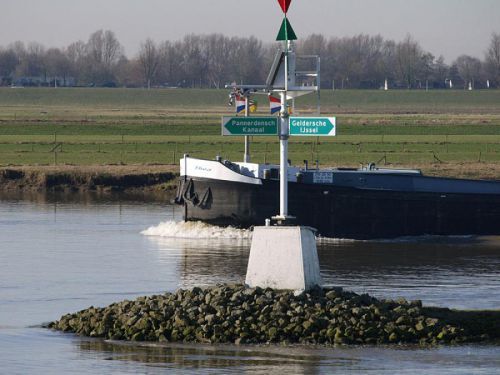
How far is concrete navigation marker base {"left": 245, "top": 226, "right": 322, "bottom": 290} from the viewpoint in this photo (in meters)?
26.2

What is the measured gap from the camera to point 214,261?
3794cm

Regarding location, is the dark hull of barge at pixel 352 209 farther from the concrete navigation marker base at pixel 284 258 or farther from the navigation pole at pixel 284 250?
the concrete navigation marker base at pixel 284 258

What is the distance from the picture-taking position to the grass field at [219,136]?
7175 centimetres

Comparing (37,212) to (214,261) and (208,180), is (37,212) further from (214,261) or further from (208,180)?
(214,261)

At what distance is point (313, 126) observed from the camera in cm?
2667

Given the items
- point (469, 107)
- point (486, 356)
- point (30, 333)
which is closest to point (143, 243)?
point (30, 333)

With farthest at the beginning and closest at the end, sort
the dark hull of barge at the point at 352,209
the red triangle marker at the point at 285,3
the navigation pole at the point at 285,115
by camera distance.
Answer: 1. the dark hull of barge at the point at 352,209
2. the navigation pole at the point at 285,115
3. the red triangle marker at the point at 285,3

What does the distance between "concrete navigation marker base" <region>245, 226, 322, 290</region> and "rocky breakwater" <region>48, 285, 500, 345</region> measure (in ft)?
1.14

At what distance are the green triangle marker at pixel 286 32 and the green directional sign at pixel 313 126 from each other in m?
1.66

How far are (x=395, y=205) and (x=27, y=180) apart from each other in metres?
24.3

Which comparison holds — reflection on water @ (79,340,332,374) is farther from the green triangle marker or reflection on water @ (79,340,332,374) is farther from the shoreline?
the shoreline

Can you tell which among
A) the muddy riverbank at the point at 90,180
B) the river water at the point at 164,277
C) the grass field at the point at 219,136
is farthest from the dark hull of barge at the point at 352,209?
the muddy riverbank at the point at 90,180

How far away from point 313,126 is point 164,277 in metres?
9.19

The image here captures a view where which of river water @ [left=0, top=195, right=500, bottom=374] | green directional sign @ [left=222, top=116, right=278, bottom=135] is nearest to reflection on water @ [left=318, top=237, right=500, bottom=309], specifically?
river water @ [left=0, top=195, right=500, bottom=374]
